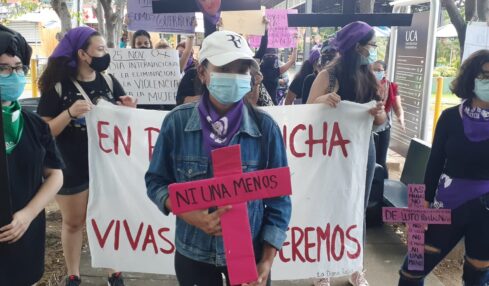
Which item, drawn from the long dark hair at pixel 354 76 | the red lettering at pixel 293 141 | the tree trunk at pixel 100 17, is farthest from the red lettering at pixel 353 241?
the tree trunk at pixel 100 17

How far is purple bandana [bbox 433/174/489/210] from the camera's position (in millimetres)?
2793

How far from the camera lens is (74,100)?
324cm

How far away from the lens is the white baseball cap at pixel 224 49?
1899 mm

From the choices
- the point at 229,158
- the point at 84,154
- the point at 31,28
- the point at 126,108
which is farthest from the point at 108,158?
the point at 31,28

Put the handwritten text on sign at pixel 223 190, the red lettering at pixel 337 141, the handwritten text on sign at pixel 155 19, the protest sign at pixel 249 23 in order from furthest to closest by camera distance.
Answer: the protest sign at pixel 249 23
the handwritten text on sign at pixel 155 19
the red lettering at pixel 337 141
the handwritten text on sign at pixel 223 190

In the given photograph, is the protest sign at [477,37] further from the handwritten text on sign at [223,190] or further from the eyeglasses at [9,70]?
the eyeglasses at [9,70]

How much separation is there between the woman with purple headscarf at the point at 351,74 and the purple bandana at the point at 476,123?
58 cm

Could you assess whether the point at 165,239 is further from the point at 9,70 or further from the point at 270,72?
the point at 270,72

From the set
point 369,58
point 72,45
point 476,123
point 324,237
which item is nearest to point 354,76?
point 369,58

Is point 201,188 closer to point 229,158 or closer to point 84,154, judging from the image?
point 229,158

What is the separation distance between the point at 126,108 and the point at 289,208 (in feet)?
5.72

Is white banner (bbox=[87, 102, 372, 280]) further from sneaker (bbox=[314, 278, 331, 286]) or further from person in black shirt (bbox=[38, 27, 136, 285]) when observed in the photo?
sneaker (bbox=[314, 278, 331, 286])

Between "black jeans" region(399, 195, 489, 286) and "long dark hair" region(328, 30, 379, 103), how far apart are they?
3.17 ft

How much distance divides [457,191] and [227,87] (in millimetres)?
1627
